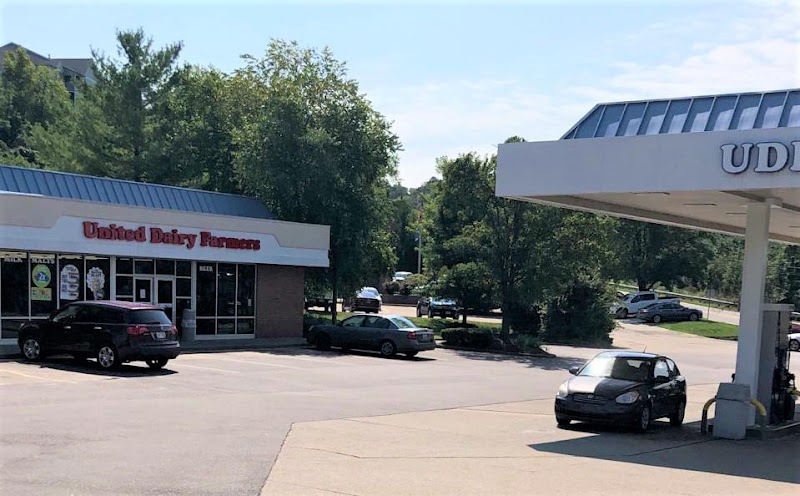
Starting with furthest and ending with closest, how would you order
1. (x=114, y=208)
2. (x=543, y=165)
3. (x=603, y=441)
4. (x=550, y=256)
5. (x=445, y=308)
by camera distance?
(x=445, y=308) → (x=550, y=256) → (x=114, y=208) → (x=543, y=165) → (x=603, y=441)

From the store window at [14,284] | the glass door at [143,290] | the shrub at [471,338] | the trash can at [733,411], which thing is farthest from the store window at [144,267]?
the trash can at [733,411]

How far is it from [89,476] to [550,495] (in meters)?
5.08

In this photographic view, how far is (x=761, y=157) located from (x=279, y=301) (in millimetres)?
22474

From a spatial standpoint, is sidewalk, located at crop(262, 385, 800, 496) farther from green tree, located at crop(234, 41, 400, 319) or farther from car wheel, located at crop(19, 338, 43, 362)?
green tree, located at crop(234, 41, 400, 319)

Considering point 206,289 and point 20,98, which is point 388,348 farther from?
point 20,98

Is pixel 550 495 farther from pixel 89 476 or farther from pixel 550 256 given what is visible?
pixel 550 256

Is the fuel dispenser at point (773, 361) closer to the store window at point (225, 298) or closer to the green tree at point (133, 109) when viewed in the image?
the store window at point (225, 298)

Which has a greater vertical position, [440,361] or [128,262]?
[128,262]

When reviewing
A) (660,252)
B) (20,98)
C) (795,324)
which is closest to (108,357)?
(795,324)

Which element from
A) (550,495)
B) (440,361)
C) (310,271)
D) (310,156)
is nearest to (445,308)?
(310,271)

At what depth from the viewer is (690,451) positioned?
13.0 metres

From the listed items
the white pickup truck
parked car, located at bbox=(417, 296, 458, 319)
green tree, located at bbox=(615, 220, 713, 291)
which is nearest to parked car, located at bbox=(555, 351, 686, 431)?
parked car, located at bbox=(417, 296, 458, 319)

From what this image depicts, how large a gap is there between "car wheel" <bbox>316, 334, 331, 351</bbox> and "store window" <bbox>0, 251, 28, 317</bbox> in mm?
9854

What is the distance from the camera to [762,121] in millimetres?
14125
